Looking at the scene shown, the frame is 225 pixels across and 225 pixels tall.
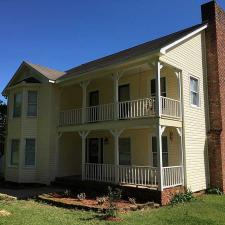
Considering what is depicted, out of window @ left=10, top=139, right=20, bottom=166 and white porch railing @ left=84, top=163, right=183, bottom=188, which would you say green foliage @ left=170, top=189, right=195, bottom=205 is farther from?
window @ left=10, top=139, right=20, bottom=166

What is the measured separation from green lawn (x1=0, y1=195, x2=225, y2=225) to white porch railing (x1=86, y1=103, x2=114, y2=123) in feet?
19.2

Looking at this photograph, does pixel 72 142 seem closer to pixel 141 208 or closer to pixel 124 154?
pixel 124 154

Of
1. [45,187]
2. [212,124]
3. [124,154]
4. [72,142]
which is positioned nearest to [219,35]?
[212,124]

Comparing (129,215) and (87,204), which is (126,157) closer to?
(87,204)

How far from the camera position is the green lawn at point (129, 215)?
9844mm

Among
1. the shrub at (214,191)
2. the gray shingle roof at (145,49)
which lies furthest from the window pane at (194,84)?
the shrub at (214,191)

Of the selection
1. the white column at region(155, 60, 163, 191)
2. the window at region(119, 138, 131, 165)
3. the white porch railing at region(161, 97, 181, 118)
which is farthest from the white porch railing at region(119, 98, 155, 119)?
the window at region(119, 138, 131, 165)

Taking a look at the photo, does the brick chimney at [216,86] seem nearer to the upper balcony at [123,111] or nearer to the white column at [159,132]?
the upper balcony at [123,111]

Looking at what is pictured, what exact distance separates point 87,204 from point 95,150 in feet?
26.0

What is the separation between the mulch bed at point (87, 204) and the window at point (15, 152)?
20.8 feet

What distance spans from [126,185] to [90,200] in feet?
6.13

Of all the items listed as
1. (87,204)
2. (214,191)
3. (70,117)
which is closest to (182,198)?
(214,191)

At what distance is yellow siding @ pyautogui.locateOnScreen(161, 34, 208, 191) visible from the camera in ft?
49.0

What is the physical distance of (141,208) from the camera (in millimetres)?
12039
